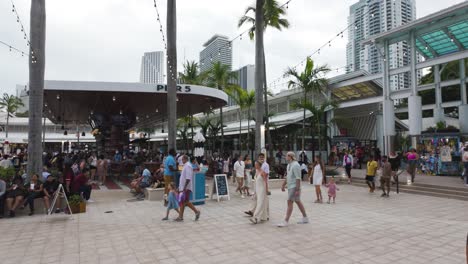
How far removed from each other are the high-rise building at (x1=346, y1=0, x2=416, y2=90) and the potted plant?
11.3 m

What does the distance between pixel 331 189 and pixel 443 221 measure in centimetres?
299

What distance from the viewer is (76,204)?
25.5 ft

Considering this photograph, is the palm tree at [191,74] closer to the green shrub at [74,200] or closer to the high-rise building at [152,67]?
the high-rise building at [152,67]

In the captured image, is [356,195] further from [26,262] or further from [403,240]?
[26,262]

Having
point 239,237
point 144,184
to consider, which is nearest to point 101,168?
point 144,184

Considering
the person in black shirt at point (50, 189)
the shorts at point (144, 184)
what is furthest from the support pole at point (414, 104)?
the person in black shirt at point (50, 189)

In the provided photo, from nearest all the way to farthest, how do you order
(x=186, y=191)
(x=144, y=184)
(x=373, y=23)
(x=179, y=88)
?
(x=186, y=191), (x=144, y=184), (x=373, y=23), (x=179, y=88)

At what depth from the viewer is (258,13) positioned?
13.6 meters

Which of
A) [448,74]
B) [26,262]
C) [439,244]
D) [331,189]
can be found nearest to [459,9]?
[331,189]

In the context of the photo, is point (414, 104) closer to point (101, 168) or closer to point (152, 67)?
point (152, 67)

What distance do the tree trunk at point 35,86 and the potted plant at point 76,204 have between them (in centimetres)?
210

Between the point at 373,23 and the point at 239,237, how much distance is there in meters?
12.3

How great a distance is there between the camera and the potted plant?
7738 millimetres

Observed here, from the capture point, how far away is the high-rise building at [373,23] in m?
12.3
